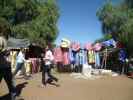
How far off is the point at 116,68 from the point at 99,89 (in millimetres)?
8803

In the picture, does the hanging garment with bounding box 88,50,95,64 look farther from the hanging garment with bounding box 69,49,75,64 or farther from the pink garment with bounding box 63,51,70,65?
the pink garment with bounding box 63,51,70,65

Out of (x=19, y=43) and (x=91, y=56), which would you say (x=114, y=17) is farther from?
(x=91, y=56)

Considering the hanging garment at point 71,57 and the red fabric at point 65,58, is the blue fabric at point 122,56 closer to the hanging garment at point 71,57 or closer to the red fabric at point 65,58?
the hanging garment at point 71,57

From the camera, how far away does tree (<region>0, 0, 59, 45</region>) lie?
3453cm

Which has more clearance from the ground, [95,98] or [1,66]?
[1,66]

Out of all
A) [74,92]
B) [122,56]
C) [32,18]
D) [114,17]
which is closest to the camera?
[74,92]

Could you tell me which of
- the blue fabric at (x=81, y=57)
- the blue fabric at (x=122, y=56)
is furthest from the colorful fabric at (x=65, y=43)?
the blue fabric at (x=122, y=56)

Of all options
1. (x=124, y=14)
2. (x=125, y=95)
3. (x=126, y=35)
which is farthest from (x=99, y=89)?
(x=124, y=14)

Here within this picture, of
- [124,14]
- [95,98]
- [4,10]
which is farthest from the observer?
[4,10]

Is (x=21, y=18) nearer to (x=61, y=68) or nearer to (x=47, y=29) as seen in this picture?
(x=47, y=29)

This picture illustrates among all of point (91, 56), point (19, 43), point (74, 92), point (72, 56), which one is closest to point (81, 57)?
point (72, 56)

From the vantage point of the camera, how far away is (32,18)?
38.1 m

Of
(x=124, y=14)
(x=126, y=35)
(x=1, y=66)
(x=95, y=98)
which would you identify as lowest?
(x=95, y=98)

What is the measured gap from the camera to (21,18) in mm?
37844
